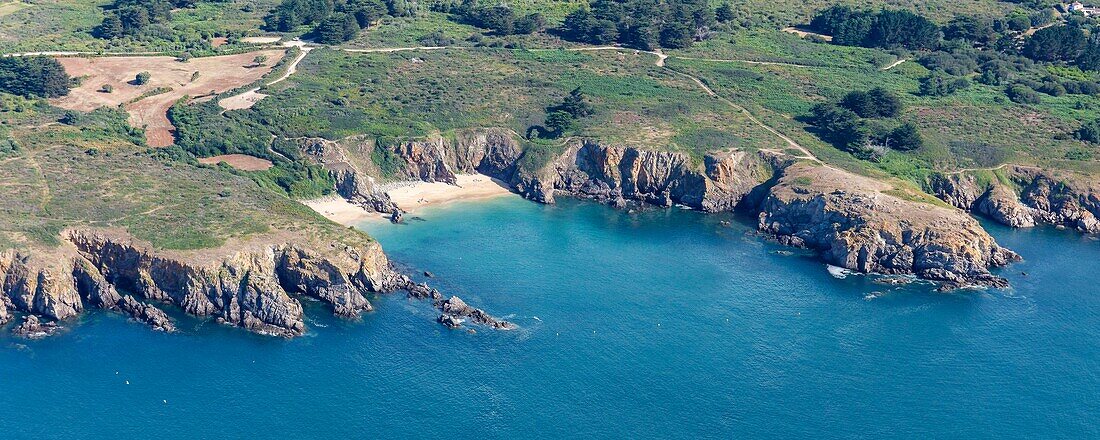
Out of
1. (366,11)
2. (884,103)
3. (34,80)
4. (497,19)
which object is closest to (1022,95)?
(884,103)

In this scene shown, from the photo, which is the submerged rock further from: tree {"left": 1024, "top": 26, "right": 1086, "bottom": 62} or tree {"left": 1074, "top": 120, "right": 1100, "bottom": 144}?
tree {"left": 1024, "top": 26, "right": 1086, "bottom": 62}

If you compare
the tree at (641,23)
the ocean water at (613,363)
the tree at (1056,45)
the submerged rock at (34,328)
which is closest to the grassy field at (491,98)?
the tree at (641,23)

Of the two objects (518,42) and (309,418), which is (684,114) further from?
(309,418)

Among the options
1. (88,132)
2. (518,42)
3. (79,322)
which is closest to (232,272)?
(79,322)

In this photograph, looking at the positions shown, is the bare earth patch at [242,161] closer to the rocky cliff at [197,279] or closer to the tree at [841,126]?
the rocky cliff at [197,279]

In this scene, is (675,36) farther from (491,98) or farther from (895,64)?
(491,98)

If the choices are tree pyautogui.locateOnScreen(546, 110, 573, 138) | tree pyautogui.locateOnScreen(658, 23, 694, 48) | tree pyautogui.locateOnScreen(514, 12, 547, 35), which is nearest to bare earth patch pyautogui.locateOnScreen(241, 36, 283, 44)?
tree pyautogui.locateOnScreen(514, 12, 547, 35)

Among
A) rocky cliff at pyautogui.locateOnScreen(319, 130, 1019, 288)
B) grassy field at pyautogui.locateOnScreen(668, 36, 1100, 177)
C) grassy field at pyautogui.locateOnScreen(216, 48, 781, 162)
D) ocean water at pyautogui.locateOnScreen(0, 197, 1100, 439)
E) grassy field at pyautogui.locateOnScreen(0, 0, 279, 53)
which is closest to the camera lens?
ocean water at pyautogui.locateOnScreen(0, 197, 1100, 439)
